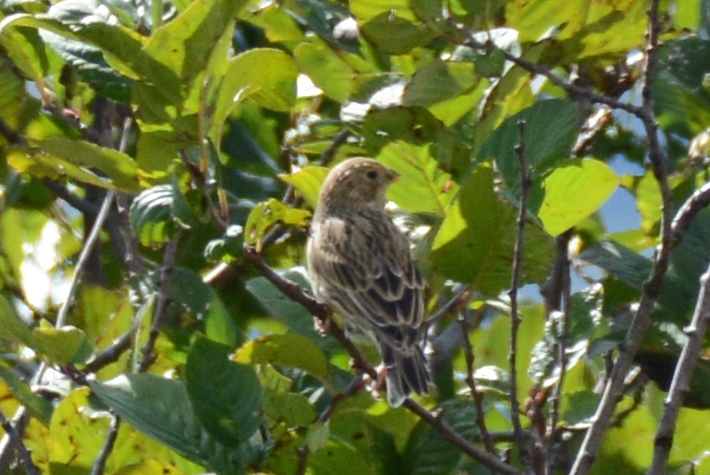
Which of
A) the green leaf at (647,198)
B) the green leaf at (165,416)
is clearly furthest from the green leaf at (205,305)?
the green leaf at (647,198)

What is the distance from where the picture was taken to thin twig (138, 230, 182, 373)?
3.45 meters

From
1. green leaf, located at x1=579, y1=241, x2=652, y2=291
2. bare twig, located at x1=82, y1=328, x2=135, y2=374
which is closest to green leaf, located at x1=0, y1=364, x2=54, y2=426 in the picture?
bare twig, located at x1=82, y1=328, x2=135, y2=374

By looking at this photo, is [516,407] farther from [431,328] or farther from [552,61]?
[431,328]

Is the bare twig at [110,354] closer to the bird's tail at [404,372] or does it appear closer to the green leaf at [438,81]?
the bird's tail at [404,372]

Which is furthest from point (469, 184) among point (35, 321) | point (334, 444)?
point (35, 321)

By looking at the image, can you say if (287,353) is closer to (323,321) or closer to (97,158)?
(323,321)

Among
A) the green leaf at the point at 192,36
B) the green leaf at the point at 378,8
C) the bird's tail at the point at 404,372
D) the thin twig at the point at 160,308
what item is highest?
the green leaf at the point at 192,36

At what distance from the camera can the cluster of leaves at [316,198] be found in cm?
320

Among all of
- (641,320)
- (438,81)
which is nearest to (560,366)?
(641,320)

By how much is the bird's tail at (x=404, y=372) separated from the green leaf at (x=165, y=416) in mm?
498

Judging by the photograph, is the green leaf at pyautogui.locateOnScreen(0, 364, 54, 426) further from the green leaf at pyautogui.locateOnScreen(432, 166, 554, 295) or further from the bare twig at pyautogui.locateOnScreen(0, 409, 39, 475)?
the green leaf at pyautogui.locateOnScreen(432, 166, 554, 295)

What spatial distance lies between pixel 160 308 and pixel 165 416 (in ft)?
1.55

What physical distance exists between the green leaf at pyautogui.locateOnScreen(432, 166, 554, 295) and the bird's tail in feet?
1.06

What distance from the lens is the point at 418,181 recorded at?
3.66 m
